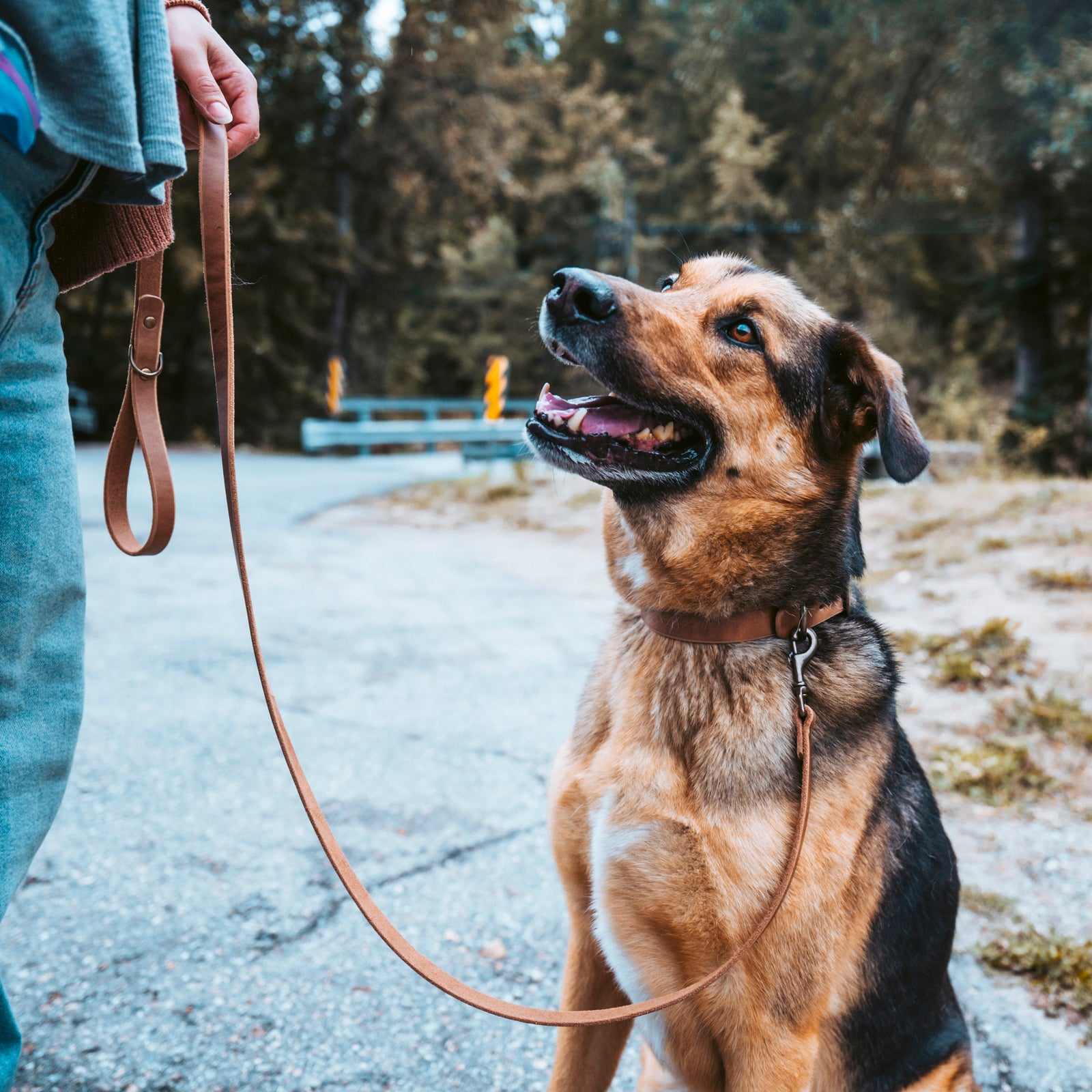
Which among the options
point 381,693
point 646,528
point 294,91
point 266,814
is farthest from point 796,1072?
point 294,91

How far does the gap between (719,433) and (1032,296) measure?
1428cm

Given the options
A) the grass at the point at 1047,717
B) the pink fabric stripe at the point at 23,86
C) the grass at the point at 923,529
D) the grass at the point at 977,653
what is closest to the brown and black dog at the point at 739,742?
the pink fabric stripe at the point at 23,86

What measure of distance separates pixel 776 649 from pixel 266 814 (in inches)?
81.1

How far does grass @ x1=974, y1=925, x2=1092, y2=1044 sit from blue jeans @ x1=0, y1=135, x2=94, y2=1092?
241 centimetres

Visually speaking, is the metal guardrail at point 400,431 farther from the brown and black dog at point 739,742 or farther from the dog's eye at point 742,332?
the brown and black dog at point 739,742

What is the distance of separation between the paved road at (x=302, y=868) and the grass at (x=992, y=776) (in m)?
1.15

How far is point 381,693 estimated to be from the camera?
4344 mm

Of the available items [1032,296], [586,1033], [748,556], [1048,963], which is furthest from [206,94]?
[1032,296]

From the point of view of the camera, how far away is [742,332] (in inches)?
83.5

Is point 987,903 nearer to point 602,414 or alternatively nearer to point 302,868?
point 602,414

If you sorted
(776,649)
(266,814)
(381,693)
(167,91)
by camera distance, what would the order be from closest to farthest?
(167,91), (776,649), (266,814), (381,693)

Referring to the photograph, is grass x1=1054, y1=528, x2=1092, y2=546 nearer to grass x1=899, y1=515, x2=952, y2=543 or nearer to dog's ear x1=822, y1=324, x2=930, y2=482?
grass x1=899, y1=515, x2=952, y2=543

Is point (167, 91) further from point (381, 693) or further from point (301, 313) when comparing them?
point (301, 313)

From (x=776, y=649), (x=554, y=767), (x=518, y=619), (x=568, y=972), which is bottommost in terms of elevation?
(x=518, y=619)
